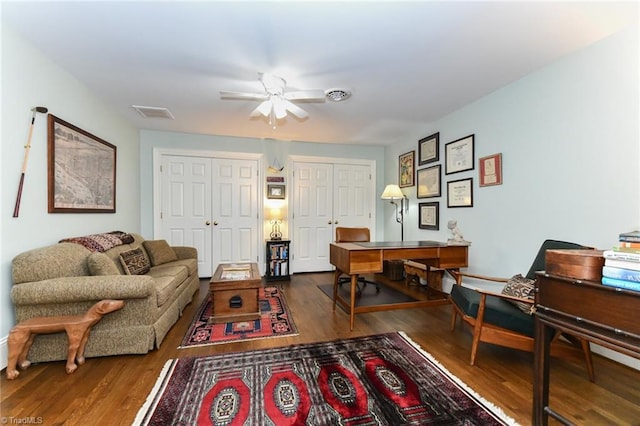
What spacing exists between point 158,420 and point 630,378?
3.07 m

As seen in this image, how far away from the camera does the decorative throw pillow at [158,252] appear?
3.38 metres

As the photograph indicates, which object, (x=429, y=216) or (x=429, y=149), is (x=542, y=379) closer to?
(x=429, y=216)

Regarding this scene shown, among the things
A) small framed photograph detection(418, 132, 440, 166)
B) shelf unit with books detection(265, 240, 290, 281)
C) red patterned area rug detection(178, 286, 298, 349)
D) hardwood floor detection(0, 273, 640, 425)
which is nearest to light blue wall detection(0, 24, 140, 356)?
hardwood floor detection(0, 273, 640, 425)

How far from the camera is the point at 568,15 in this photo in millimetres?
1807

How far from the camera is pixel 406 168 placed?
4656 millimetres

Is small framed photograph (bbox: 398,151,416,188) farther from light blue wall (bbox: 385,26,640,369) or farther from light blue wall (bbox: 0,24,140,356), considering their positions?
light blue wall (bbox: 0,24,140,356)

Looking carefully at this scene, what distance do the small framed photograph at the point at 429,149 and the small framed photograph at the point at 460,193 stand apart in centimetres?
53

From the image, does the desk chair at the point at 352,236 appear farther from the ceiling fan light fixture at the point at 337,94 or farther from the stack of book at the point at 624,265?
the stack of book at the point at 624,265

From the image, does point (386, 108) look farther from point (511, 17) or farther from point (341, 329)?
point (341, 329)

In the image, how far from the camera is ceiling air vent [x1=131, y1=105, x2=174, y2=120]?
340 cm

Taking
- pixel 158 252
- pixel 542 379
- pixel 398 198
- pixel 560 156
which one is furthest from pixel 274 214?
pixel 542 379

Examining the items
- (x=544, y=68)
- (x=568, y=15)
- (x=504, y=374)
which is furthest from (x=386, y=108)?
(x=504, y=374)

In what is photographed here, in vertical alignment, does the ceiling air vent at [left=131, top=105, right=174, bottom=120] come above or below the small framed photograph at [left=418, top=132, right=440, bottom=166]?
above

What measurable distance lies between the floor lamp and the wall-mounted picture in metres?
3.75
